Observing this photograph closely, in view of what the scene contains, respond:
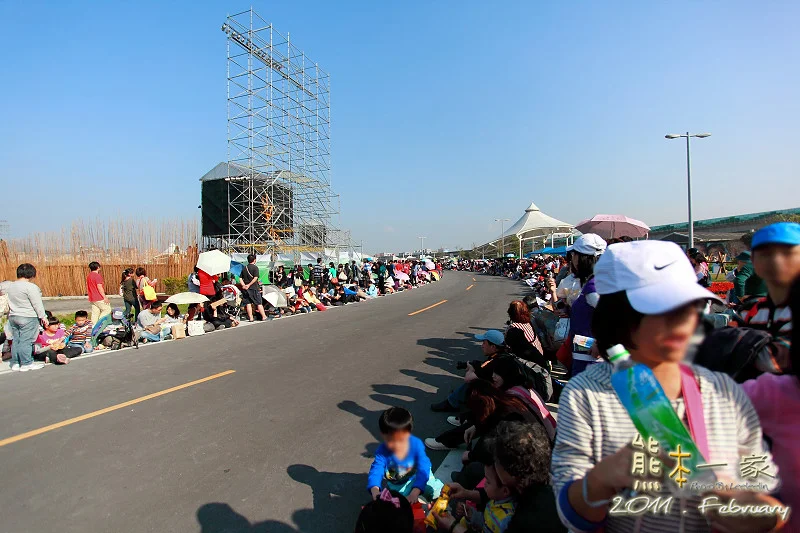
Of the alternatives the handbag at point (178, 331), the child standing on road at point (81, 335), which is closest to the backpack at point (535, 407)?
A: the handbag at point (178, 331)

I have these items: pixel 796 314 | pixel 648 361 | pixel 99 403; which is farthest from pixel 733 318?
pixel 99 403

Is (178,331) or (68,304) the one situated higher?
(178,331)

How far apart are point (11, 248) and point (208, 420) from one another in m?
21.4

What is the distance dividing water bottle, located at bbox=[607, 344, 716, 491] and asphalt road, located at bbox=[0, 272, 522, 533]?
106 inches

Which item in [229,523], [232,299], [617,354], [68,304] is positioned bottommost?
[68,304]

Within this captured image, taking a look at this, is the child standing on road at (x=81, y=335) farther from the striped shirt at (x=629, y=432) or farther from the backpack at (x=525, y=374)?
the striped shirt at (x=629, y=432)

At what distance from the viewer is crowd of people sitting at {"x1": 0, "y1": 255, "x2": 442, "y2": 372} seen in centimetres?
745

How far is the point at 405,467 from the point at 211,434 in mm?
2364

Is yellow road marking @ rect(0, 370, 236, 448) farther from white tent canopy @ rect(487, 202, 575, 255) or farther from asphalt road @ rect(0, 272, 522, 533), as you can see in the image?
white tent canopy @ rect(487, 202, 575, 255)

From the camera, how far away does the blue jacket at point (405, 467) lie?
3.25 meters

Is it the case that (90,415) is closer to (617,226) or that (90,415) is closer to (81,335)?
(81,335)

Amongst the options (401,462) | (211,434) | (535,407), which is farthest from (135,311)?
(535,407)

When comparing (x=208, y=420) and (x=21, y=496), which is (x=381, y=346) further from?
(x=21, y=496)

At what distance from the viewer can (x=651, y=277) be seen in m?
1.10
